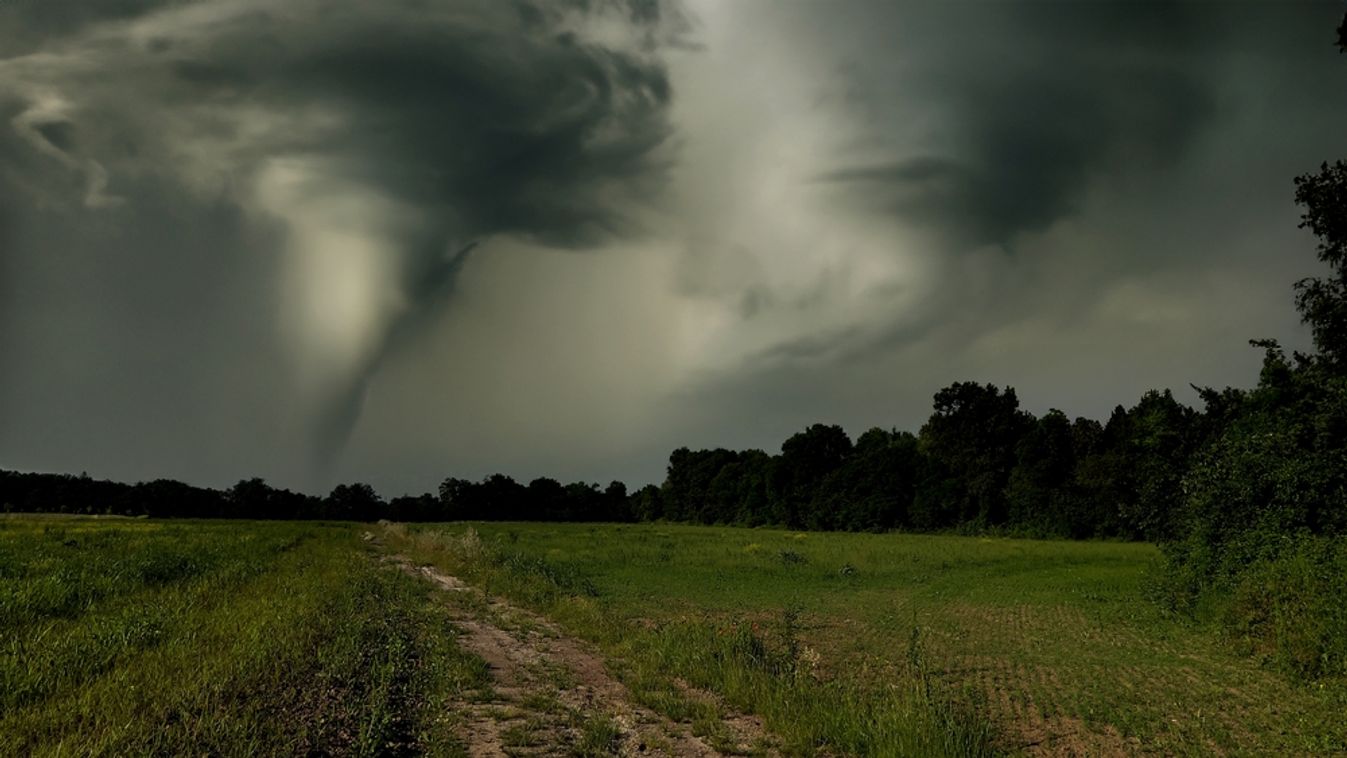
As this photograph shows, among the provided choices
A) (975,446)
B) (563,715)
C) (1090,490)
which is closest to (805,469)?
(975,446)

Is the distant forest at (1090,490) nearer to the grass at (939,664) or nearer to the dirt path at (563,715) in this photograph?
the grass at (939,664)

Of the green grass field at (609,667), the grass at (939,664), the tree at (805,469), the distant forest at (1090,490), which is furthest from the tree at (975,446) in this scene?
the green grass field at (609,667)

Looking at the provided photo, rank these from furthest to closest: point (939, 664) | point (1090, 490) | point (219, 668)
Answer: point (1090, 490)
point (939, 664)
point (219, 668)

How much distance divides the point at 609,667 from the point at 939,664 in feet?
25.6

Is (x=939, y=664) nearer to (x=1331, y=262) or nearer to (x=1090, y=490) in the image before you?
(x=1331, y=262)

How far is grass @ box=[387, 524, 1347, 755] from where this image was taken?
9.89 meters

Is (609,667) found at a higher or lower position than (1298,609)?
lower

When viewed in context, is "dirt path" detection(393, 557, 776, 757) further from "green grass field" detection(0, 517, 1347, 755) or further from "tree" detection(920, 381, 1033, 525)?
"tree" detection(920, 381, 1033, 525)

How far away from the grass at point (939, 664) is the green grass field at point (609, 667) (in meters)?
0.07

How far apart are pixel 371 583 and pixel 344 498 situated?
15528 cm

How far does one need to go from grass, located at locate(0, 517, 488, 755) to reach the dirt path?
21.8 inches

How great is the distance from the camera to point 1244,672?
1498 centimetres

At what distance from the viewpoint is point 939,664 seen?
15.2 metres

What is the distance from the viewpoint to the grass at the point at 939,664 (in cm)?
989
